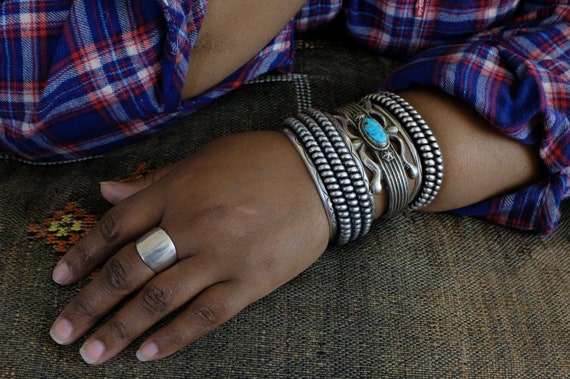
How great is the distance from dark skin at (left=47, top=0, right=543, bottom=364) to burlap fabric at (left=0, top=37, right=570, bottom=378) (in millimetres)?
21

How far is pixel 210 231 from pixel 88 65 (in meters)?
0.22

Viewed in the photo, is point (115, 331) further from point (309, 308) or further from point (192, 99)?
point (192, 99)

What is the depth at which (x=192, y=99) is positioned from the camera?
677mm

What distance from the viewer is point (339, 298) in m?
0.58

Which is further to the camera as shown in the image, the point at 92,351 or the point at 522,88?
the point at 522,88

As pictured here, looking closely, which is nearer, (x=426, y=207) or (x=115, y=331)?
(x=115, y=331)

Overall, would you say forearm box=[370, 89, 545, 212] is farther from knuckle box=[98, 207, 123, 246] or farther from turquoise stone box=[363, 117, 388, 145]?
knuckle box=[98, 207, 123, 246]

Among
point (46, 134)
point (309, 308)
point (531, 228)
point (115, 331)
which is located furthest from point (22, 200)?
point (531, 228)

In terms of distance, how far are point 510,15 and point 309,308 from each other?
492 mm

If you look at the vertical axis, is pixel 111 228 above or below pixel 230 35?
below

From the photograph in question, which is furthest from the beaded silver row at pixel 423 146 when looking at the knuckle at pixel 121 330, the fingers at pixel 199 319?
the knuckle at pixel 121 330

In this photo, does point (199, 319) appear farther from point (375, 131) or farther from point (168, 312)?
point (375, 131)

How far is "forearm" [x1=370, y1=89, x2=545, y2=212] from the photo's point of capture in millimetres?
632

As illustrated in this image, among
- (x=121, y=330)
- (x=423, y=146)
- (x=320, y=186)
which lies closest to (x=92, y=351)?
(x=121, y=330)
